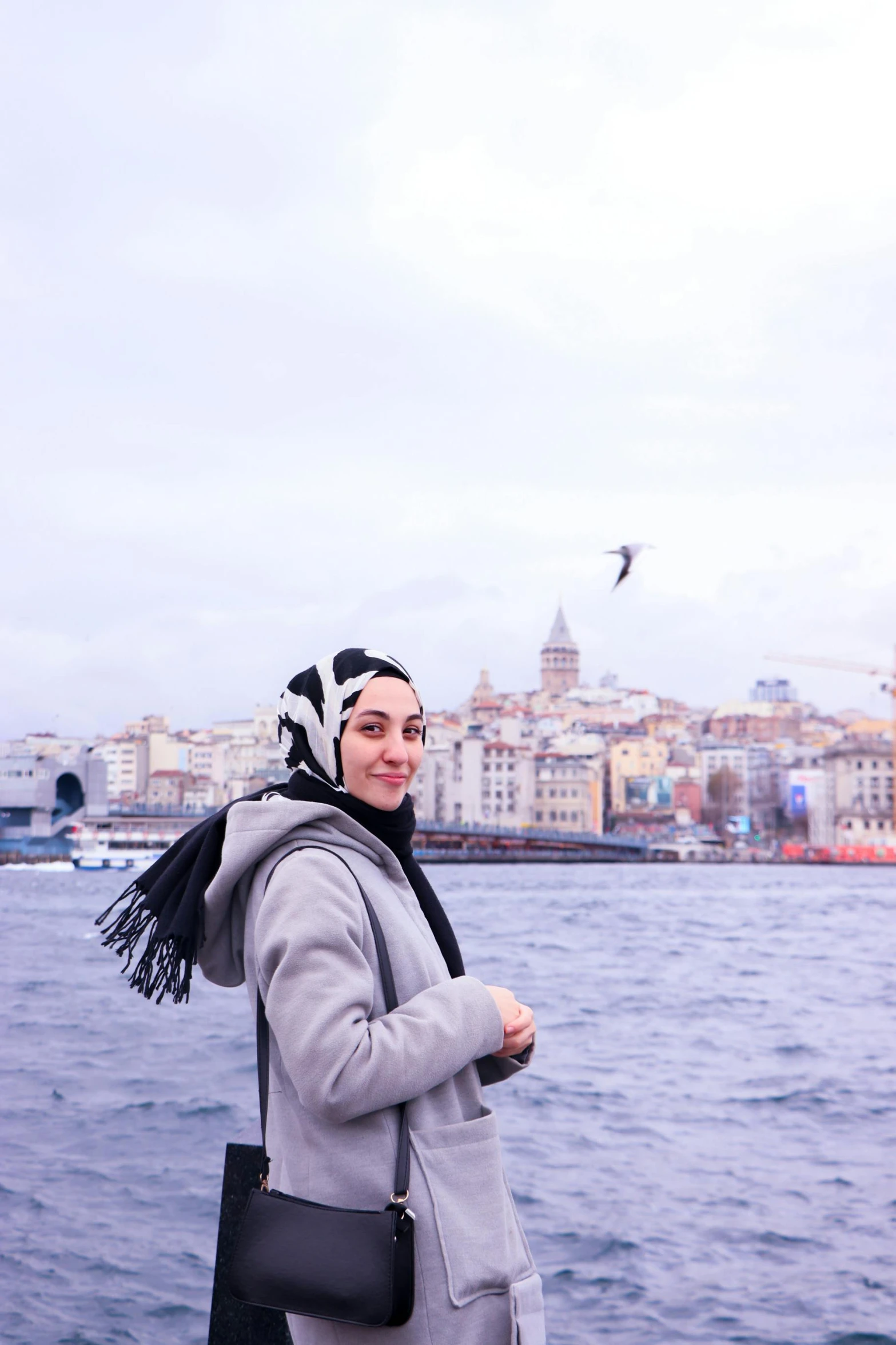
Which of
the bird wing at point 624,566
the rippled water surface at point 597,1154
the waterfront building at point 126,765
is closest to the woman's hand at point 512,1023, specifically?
the rippled water surface at point 597,1154

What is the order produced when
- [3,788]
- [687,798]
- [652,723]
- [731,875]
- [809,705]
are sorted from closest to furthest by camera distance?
[731,875] → [3,788] → [687,798] → [652,723] → [809,705]

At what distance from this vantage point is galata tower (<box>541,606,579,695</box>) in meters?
104

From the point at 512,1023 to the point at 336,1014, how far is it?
19 cm

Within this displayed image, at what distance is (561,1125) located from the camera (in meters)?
5.80

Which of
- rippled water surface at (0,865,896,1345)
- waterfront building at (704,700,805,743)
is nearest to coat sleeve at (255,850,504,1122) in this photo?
rippled water surface at (0,865,896,1345)

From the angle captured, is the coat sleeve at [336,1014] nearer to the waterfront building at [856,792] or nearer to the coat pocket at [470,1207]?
the coat pocket at [470,1207]

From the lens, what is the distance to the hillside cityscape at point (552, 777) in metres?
53.8

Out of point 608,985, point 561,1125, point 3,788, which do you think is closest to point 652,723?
point 3,788

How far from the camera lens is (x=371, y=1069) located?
98 centimetres

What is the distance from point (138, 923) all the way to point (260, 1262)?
296 mm

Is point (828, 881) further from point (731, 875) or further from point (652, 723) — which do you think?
point (652, 723)

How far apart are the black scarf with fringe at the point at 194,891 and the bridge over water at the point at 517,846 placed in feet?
161

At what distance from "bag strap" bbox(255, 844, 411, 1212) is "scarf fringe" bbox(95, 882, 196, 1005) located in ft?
0.23

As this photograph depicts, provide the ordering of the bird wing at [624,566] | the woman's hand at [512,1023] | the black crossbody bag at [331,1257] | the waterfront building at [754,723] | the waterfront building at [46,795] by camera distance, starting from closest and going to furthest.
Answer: the black crossbody bag at [331,1257] → the woman's hand at [512,1023] → the bird wing at [624,566] → the waterfront building at [46,795] → the waterfront building at [754,723]
